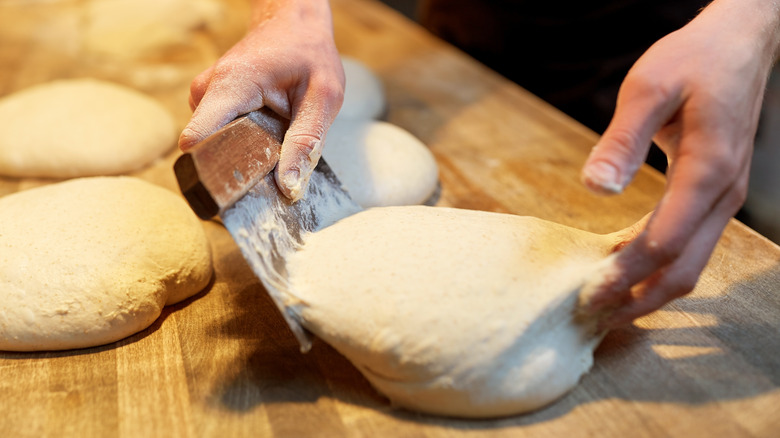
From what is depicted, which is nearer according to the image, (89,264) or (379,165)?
(89,264)

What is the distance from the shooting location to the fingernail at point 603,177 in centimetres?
104

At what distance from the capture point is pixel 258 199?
123cm

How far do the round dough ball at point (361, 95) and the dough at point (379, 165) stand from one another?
27 centimetres

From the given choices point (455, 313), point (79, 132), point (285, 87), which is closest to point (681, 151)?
point (455, 313)

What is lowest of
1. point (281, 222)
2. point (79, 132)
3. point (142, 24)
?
point (142, 24)

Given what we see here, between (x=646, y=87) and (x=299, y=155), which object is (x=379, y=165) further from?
(x=646, y=87)

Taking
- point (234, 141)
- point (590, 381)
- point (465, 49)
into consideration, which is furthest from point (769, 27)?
point (465, 49)

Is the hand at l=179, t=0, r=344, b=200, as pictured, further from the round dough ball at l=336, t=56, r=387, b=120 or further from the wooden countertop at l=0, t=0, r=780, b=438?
the round dough ball at l=336, t=56, r=387, b=120

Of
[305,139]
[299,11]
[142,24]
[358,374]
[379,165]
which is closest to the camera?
[358,374]

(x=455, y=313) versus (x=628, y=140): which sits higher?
(x=628, y=140)

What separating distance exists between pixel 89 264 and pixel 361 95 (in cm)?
129

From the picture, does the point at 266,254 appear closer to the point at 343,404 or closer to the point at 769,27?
the point at 343,404

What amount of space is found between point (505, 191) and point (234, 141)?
1063 millimetres

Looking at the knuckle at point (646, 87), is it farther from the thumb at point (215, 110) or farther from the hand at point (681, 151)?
the thumb at point (215, 110)
